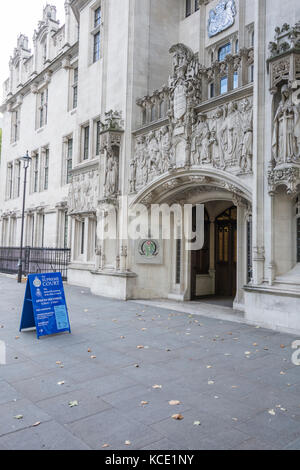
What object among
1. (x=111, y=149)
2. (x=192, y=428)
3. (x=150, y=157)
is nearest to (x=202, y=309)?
(x=150, y=157)

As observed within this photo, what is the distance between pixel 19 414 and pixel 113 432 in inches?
43.0

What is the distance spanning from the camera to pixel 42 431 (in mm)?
3561

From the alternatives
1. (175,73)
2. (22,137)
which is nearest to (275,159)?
(175,73)

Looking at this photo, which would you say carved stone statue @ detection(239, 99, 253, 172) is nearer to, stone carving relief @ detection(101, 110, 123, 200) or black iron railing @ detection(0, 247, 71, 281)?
stone carving relief @ detection(101, 110, 123, 200)

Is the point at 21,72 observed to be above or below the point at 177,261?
above

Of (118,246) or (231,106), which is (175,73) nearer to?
(231,106)

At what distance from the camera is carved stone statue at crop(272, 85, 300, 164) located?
8203 mm

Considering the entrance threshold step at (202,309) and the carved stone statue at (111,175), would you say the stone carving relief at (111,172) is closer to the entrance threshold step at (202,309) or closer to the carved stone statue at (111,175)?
the carved stone statue at (111,175)

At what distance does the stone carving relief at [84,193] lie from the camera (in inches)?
652

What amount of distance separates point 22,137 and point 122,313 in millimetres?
23136

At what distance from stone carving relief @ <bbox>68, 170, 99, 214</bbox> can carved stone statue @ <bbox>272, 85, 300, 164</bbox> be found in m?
9.13

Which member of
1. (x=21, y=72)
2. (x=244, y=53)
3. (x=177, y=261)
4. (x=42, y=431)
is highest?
(x=21, y=72)

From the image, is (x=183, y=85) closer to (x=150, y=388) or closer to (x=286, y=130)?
(x=286, y=130)

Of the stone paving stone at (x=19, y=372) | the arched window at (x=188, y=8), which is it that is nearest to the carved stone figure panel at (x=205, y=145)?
the arched window at (x=188, y=8)
